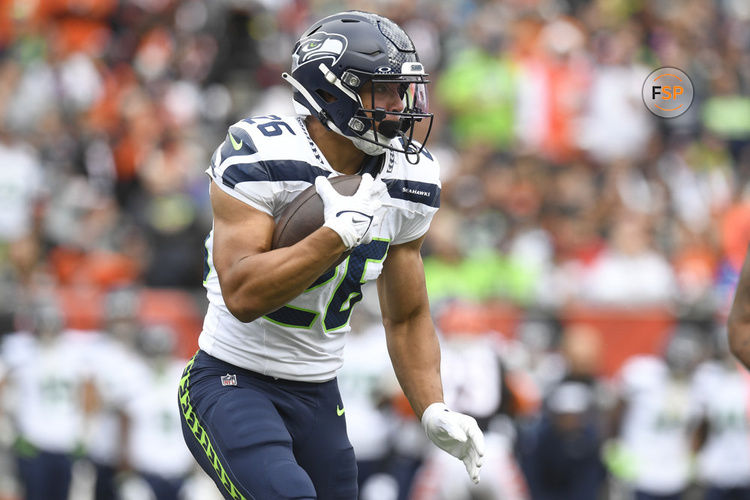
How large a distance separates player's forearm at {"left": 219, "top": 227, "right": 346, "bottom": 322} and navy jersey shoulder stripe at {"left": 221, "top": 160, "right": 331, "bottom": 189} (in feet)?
0.89

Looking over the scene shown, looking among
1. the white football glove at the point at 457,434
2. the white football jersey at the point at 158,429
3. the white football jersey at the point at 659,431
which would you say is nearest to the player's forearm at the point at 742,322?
the white football glove at the point at 457,434

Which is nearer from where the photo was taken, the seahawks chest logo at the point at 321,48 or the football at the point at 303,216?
the football at the point at 303,216

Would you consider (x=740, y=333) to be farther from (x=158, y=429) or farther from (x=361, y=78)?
(x=158, y=429)

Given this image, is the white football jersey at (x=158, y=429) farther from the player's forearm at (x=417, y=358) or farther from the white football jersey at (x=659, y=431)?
the player's forearm at (x=417, y=358)

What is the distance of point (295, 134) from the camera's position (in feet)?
13.6

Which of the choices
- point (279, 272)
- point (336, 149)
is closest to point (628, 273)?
point (336, 149)

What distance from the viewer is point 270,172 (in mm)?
4016

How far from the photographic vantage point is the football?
3920 mm

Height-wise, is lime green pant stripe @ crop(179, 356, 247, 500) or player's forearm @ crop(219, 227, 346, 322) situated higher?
player's forearm @ crop(219, 227, 346, 322)

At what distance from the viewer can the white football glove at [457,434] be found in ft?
13.9

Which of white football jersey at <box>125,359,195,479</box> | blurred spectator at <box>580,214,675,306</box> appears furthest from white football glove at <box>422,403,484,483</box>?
blurred spectator at <box>580,214,675,306</box>

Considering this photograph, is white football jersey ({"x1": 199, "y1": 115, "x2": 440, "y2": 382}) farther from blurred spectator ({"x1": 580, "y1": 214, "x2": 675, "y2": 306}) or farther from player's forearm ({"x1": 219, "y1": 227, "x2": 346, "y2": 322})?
blurred spectator ({"x1": 580, "y1": 214, "x2": 675, "y2": 306})

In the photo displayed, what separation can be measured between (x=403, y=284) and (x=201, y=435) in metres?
0.88

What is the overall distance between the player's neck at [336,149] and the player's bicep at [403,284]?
36 cm
